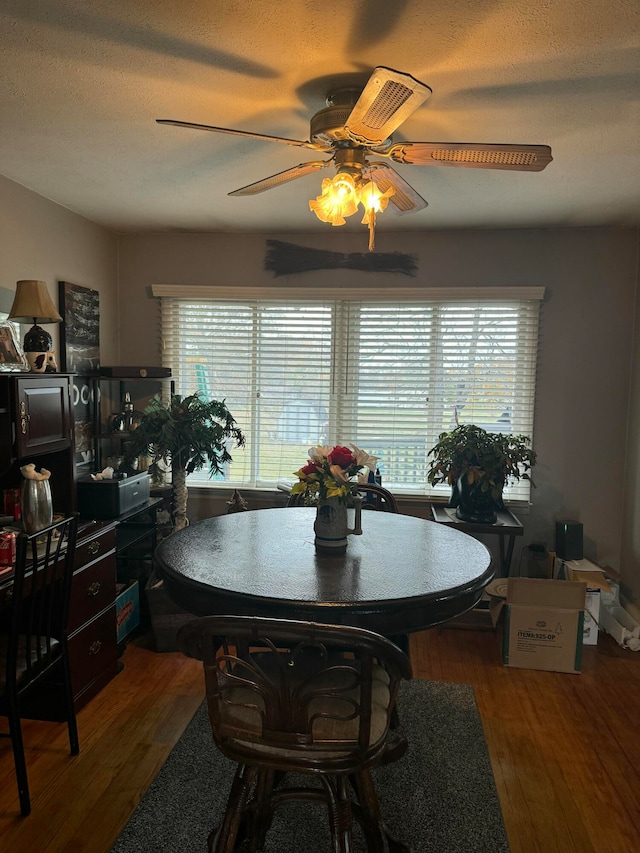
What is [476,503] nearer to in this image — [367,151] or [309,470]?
[309,470]

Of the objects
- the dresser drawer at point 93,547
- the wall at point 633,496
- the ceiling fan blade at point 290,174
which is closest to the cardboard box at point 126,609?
the dresser drawer at point 93,547

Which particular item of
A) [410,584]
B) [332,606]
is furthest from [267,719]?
[410,584]

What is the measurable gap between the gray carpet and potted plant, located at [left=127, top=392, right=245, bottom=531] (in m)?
1.46

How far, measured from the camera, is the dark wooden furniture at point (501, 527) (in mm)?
3287

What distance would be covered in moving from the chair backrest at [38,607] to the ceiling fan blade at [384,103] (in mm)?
1651

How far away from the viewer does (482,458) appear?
3348mm

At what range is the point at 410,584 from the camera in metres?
1.80

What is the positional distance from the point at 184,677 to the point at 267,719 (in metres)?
1.59

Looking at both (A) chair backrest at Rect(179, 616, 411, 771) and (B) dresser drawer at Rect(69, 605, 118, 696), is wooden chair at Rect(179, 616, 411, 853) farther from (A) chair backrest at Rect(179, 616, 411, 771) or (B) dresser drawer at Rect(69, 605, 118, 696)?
(B) dresser drawer at Rect(69, 605, 118, 696)

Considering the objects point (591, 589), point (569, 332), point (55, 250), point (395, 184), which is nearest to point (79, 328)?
point (55, 250)

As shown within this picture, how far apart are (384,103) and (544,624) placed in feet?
8.59

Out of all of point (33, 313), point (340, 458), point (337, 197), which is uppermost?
point (337, 197)

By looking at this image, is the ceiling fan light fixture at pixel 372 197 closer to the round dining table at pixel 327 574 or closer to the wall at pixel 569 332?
the round dining table at pixel 327 574

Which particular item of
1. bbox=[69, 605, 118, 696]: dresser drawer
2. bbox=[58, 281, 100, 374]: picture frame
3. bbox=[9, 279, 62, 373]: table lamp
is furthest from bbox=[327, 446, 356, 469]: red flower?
bbox=[58, 281, 100, 374]: picture frame
